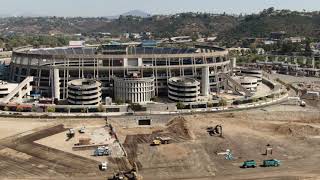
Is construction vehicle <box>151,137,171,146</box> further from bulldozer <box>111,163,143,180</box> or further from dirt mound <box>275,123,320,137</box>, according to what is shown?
dirt mound <box>275,123,320,137</box>

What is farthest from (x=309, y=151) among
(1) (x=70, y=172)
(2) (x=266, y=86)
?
(2) (x=266, y=86)

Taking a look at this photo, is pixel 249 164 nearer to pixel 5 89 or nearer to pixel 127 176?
pixel 127 176

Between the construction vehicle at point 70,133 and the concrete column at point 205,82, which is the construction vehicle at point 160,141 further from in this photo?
the concrete column at point 205,82

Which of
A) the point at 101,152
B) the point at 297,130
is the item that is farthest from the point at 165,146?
the point at 297,130

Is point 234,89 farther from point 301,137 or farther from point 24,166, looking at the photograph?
point 24,166

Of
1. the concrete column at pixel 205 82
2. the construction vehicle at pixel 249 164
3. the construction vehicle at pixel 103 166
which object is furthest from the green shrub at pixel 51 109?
the construction vehicle at pixel 249 164

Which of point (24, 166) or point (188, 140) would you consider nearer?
point (24, 166)

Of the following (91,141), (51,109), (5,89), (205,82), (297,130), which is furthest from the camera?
(205,82)
